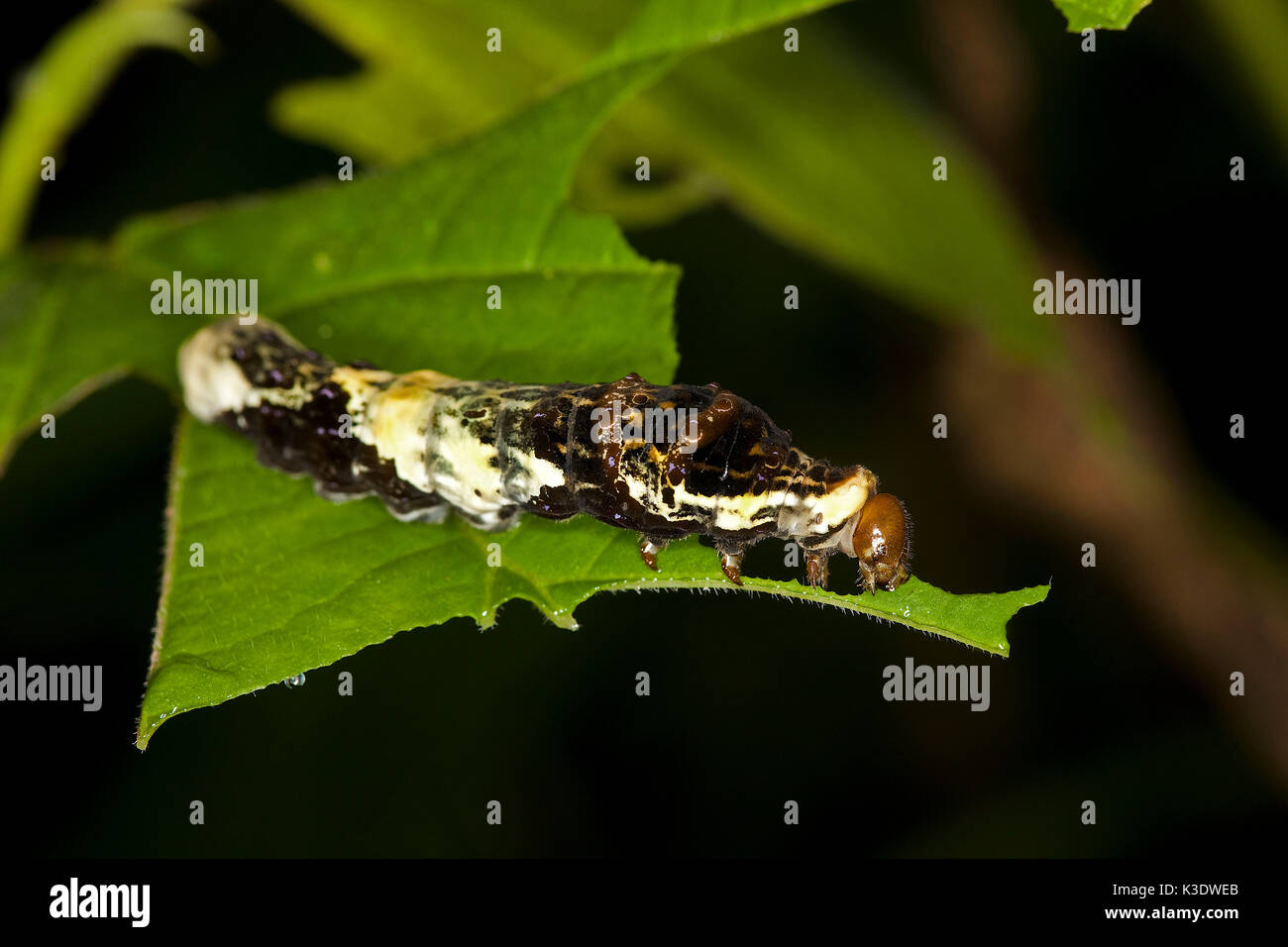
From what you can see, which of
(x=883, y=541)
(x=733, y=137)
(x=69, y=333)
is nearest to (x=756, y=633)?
(x=733, y=137)

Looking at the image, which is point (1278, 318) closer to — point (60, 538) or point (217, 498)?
point (217, 498)

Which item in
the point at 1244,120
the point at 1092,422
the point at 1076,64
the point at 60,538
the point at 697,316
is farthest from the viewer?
the point at 1076,64

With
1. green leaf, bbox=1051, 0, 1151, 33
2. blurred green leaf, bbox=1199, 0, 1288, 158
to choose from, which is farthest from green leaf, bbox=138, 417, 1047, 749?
blurred green leaf, bbox=1199, 0, 1288, 158

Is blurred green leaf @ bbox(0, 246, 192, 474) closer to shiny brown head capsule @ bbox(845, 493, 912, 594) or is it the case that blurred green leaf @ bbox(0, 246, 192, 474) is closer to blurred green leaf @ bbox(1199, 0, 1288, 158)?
shiny brown head capsule @ bbox(845, 493, 912, 594)

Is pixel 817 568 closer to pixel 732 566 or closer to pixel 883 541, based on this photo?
pixel 883 541

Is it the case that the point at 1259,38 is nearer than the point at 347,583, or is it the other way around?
the point at 347,583

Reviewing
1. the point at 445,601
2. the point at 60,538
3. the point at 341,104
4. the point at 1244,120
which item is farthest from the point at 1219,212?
the point at 60,538
